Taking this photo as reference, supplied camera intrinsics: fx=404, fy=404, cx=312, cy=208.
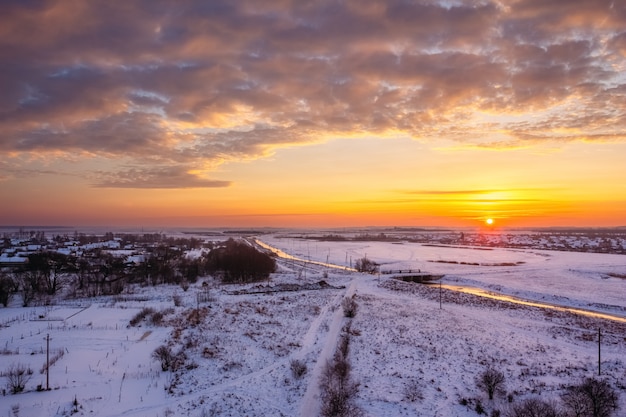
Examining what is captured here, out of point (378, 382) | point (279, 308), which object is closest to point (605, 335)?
point (378, 382)

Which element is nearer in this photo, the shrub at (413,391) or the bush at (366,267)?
the shrub at (413,391)

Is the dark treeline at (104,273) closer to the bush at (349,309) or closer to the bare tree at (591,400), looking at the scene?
the bush at (349,309)

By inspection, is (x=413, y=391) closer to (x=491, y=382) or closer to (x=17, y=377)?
(x=491, y=382)

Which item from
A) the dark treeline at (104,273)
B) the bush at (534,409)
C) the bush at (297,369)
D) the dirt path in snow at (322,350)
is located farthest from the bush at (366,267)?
the bush at (534,409)

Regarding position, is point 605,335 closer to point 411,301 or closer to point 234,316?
point 411,301

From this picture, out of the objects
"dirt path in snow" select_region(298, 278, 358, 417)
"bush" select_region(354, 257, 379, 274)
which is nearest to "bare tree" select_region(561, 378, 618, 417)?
"dirt path in snow" select_region(298, 278, 358, 417)

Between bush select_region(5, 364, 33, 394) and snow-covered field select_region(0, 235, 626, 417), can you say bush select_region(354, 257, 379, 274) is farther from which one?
bush select_region(5, 364, 33, 394)
